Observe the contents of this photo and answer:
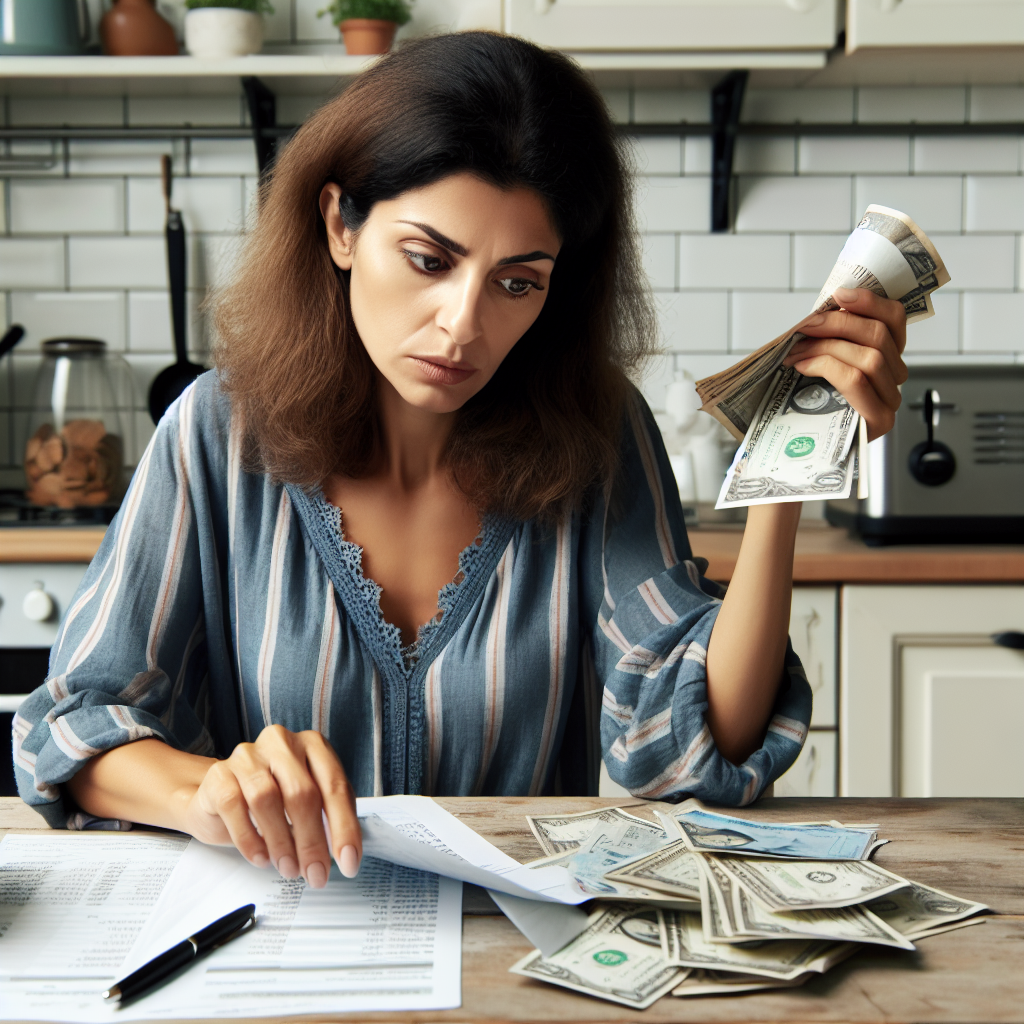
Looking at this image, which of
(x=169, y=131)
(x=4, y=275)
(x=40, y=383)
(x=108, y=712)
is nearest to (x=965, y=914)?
(x=108, y=712)

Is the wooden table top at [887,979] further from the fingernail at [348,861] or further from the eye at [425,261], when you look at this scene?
the eye at [425,261]

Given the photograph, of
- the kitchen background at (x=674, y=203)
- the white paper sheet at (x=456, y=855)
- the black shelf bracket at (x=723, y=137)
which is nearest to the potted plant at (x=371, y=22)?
the kitchen background at (x=674, y=203)

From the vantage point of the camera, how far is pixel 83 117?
7.91 ft

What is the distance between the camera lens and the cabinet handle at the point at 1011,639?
1.80 m

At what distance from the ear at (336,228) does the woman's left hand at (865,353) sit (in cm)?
50

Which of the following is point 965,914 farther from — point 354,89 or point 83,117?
point 83,117

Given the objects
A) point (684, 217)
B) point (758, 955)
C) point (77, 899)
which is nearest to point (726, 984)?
point (758, 955)

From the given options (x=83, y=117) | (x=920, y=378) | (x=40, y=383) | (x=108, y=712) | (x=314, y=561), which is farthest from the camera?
(x=83, y=117)

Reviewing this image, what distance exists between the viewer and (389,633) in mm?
1146

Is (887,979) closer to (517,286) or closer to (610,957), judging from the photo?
(610,957)

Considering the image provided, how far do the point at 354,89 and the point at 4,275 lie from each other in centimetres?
166

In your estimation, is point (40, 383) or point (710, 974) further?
point (40, 383)

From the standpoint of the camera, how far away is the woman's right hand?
2.29ft

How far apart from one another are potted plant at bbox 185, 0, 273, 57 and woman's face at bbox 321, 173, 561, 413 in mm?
1298
